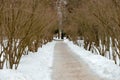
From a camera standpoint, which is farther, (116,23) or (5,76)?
(116,23)

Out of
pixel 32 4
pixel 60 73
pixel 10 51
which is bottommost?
pixel 60 73

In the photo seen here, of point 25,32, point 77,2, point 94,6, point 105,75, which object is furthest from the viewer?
point 77,2

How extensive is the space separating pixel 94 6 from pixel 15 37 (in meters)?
7.63

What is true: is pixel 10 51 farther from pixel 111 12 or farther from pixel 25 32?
pixel 111 12

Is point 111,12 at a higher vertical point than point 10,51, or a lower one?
higher

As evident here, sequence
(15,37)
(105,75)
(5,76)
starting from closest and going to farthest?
1. (5,76)
2. (105,75)
3. (15,37)

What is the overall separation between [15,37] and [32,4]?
2753 mm

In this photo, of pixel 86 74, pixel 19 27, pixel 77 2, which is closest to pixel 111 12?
pixel 86 74

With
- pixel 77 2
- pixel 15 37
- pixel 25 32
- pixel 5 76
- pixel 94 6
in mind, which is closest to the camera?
pixel 5 76

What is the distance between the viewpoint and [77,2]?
34094mm

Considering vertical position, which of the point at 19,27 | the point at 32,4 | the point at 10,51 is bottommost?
the point at 10,51

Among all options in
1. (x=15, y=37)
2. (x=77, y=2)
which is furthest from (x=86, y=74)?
(x=77, y=2)

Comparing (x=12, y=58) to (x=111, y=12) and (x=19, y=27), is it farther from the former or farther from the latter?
(x=111, y=12)

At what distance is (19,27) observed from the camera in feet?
45.2
